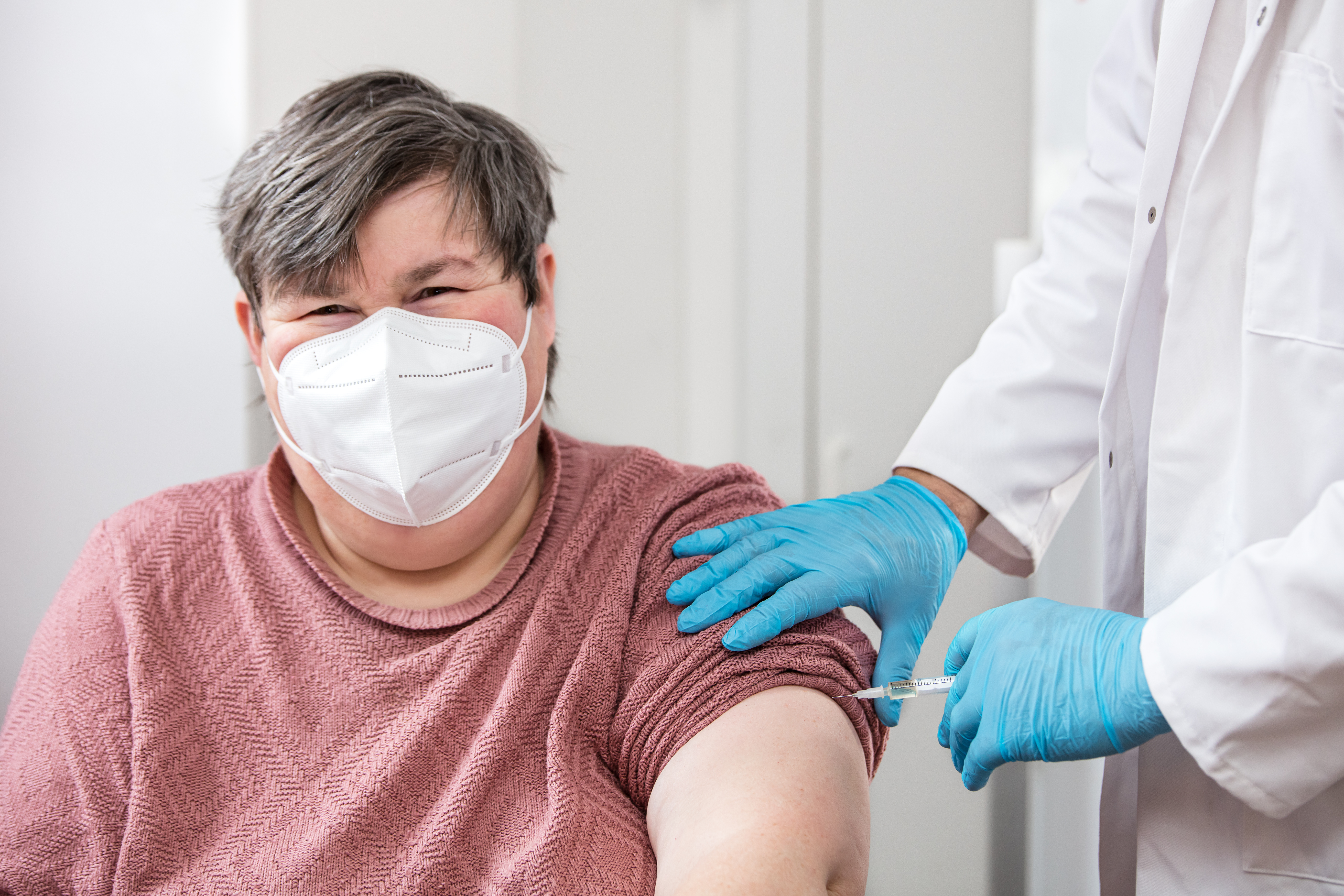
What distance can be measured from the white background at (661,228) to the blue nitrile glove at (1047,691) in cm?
61

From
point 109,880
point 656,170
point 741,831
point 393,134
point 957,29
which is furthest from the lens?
point 656,170

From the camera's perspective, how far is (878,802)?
1.93 meters

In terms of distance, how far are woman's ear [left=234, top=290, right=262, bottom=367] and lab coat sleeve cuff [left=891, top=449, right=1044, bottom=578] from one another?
848mm

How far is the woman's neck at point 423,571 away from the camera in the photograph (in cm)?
111

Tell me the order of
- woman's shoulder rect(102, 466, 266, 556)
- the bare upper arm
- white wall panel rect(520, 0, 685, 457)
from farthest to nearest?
white wall panel rect(520, 0, 685, 457) → woman's shoulder rect(102, 466, 266, 556) → the bare upper arm

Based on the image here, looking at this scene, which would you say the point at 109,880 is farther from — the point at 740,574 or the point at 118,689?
the point at 740,574

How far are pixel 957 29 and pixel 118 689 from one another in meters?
1.78

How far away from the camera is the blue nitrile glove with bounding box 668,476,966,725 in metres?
1.02

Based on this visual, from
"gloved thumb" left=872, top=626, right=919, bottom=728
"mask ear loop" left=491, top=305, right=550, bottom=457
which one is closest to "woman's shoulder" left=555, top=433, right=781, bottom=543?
"mask ear loop" left=491, top=305, right=550, bottom=457

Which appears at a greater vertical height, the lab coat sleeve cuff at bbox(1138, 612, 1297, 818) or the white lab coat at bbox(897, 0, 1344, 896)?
the white lab coat at bbox(897, 0, 1344, 896)

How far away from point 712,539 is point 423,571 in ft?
1.15

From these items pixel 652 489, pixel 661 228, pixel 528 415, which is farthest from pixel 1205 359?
pixel 661 228

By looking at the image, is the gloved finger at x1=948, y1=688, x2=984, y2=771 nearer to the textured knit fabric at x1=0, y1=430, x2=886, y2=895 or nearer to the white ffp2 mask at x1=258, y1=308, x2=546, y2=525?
the textured knit fabric at x1=0, y1=430, x2=886, y2=895

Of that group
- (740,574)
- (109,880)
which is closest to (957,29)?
(740,574)
